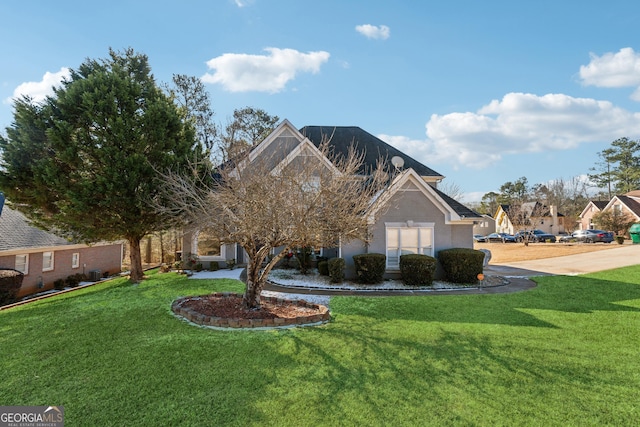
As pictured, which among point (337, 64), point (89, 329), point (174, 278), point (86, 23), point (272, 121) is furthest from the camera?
point (272, 121)

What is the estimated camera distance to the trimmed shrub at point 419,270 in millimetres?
15008

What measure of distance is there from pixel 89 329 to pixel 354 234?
7.94 metres

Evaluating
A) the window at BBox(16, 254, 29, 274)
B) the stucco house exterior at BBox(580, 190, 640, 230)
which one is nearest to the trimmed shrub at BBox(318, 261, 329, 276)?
the window at BBox(16, 254, 29, 274)

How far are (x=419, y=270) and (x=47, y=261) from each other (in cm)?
2158

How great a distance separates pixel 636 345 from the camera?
7.50 metres

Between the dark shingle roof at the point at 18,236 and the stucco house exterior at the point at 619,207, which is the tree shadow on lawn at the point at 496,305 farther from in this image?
the stucco house exterior at the point at 619,207

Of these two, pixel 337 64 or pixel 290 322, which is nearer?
pixel 290 322

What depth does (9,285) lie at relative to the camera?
15.4m

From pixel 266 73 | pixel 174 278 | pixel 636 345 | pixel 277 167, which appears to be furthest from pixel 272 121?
pixel 636 345

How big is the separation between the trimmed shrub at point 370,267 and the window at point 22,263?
59.2 ft

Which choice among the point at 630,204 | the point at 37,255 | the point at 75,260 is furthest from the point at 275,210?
the point at 630,204

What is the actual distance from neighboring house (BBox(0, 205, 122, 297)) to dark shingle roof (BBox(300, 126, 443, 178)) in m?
17.3

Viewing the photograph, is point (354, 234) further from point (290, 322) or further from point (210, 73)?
point (210, 73)

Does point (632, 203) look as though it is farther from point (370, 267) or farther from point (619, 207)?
point (370, 267)
